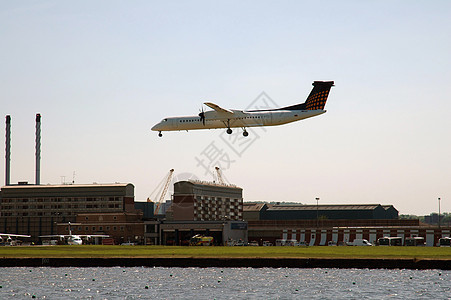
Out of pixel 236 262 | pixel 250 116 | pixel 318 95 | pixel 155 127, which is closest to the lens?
pixel 236 262

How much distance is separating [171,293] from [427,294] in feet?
62.1

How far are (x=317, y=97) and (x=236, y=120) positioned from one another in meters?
13.6

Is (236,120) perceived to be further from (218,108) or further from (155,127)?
(155,127)

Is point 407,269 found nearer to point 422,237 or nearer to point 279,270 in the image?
point 279,270

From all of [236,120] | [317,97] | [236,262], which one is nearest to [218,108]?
[236,120]

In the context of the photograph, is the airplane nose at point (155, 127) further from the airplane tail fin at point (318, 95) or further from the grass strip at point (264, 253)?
the grass strip at point (264, 253)

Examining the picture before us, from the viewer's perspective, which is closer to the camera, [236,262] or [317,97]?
[236,262]

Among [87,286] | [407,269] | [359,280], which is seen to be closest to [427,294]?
[359,280]

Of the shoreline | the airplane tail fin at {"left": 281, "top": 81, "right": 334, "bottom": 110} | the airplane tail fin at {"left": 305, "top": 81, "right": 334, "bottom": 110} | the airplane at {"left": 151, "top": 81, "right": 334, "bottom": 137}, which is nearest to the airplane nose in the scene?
the airplane at {"left": 151, "top": 81, "right": 334, "bottom": 137}

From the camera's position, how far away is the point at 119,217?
186375 millimetres

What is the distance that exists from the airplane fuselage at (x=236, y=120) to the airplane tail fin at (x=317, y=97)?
1.81m

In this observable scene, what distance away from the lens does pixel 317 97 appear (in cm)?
11212

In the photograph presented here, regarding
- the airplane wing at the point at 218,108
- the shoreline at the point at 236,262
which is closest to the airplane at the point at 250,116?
the airplane wing at the point at 218,108

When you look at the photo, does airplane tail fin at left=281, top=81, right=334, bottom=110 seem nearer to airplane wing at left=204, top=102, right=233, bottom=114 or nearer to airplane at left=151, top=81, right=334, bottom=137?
airplane at left=151, top=81, right=334, bottom=137
